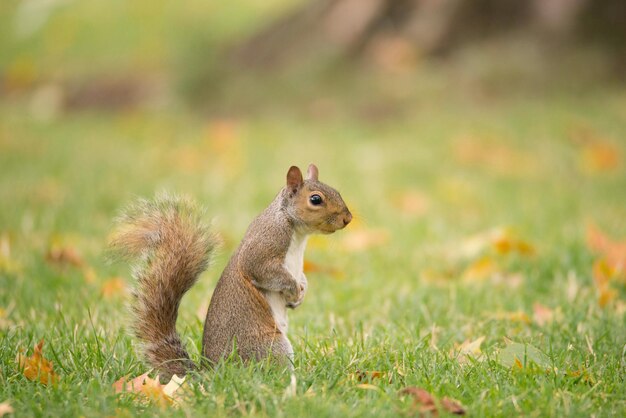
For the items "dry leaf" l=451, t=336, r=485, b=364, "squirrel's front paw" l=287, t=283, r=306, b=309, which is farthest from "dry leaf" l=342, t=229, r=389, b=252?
"squirrel's front paw" l=287, t=283, r=306, b=309

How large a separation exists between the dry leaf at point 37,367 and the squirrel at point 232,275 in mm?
265

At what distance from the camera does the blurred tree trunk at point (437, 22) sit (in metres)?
8.00

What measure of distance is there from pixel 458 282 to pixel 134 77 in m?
7.51

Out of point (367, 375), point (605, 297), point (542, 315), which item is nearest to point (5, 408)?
point (367, 375)

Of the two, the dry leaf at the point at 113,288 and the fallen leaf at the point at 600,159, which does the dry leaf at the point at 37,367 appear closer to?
the dry leaf at the point at 113,288

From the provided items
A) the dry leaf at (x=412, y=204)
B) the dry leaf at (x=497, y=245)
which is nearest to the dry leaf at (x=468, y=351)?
the dry leaf at (x=497, y=245)

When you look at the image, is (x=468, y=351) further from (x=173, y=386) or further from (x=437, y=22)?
(x=437, y=22)

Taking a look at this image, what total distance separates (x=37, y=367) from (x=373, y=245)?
2.36 meters

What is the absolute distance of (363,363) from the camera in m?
2.25

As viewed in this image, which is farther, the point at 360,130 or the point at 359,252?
the point at 360,130

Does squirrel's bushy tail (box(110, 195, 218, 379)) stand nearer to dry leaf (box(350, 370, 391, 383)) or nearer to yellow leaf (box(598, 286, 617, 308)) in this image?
dry leaf (box(350, 370, 391, 383))

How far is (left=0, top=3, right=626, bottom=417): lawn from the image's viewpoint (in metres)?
2.08

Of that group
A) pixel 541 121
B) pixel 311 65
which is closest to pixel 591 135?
pixel 541 121

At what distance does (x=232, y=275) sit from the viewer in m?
2.22
